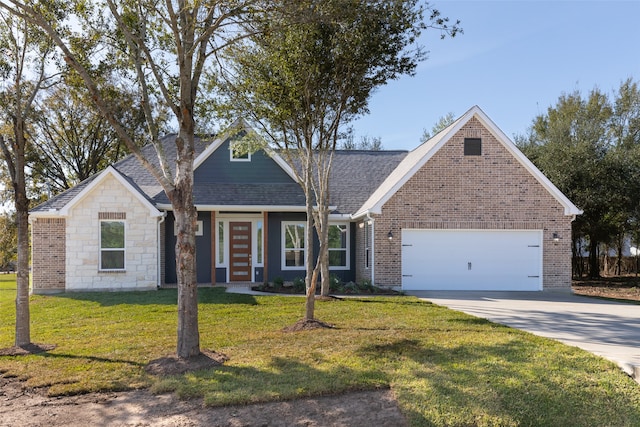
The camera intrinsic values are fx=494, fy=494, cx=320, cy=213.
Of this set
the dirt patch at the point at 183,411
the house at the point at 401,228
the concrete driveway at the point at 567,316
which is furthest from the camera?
the house at the point at 401,228

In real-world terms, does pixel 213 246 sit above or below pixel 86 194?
below

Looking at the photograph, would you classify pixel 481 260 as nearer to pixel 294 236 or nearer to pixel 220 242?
pixel 294 236

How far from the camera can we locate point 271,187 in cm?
1722

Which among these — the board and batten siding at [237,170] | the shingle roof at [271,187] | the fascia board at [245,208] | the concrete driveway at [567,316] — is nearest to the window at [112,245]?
the shingle roof at [271,187]

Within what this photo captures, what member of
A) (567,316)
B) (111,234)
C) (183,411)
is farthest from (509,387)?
(111,234)

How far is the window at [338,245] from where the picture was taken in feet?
56.2

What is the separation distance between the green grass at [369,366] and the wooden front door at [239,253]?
6.73 meters

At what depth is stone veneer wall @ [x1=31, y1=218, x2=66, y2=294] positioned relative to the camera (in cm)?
1457

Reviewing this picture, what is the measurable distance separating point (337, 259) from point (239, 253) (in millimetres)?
3385

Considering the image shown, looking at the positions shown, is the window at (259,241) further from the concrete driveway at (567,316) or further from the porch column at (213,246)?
the concrete driveway at (567,316)

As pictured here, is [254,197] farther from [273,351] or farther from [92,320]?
[273,351]

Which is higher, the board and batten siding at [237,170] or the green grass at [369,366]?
the board and batten siding at [237,170]

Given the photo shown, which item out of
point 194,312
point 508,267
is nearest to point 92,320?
point 194,312

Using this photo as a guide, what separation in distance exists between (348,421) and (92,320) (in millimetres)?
7172
